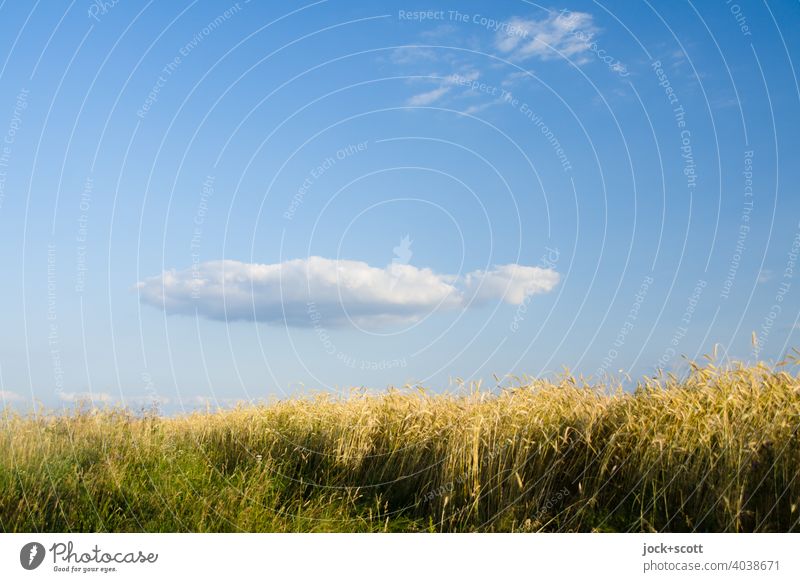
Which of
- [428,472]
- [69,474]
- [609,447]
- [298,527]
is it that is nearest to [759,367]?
[609,447]

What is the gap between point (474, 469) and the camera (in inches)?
328

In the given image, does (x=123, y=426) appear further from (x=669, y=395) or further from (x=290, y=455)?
(x=669, y=395)

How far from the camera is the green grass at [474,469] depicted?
740cm

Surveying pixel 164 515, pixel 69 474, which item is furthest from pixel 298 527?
pixel 69 474

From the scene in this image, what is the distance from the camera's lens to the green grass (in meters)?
7.40

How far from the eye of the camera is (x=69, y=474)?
26.7 ft
